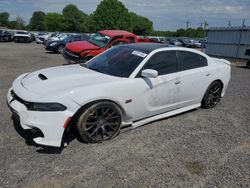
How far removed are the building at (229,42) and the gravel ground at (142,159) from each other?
16.9 m

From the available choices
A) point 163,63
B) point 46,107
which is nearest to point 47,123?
point 46,107

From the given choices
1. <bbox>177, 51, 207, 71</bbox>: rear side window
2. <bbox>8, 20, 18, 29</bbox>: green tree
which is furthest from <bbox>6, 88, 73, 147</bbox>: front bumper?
<bbox>8, 20, 18, 29</bbox>: green tree

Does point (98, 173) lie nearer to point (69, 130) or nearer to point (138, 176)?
point (138, 176)

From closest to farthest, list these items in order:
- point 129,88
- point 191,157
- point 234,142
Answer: point 191,157 < point 129,88 < point 234,142

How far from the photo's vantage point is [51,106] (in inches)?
115

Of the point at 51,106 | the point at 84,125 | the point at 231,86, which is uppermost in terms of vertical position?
the point at 51,106

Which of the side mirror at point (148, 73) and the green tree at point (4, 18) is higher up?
the green tree at point (4, 18)

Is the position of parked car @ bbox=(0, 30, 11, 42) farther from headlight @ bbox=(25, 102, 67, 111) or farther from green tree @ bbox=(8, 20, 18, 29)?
→ green tree @ bbox=(8, 20, 18, 29)

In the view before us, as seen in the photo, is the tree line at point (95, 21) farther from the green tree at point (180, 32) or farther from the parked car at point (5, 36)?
the parked car at point (5, 36)

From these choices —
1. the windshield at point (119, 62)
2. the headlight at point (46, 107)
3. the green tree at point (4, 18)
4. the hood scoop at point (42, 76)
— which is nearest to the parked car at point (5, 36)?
the windshield at point (119, 62)

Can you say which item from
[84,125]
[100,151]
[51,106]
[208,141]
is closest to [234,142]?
[208,141]

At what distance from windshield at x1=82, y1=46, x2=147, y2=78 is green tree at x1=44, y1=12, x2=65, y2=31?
92547 mm

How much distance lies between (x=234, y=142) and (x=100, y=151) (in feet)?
7.24

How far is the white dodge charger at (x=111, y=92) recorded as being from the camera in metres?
2.95
